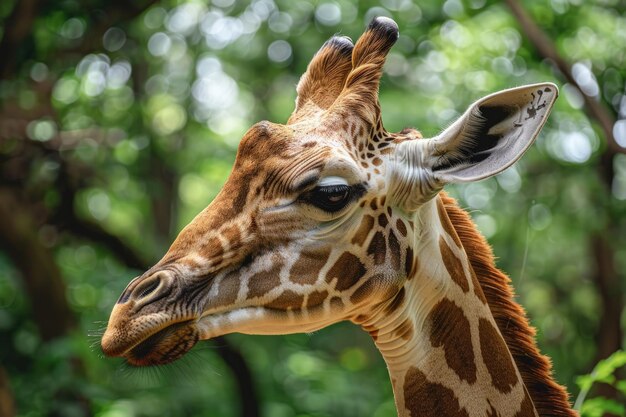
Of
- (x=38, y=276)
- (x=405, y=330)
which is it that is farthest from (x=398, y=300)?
(x=38, y=276)

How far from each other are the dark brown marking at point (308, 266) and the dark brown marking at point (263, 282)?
0.06 metres

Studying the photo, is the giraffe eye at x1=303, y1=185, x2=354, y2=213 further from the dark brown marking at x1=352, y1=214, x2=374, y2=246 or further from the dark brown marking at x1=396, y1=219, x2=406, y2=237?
the dark brown marking at x1=396, y1=219, x2=406, y2=237

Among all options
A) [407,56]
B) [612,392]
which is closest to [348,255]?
[612,392]

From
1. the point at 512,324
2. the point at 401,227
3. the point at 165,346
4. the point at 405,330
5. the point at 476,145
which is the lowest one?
the point at 512,324

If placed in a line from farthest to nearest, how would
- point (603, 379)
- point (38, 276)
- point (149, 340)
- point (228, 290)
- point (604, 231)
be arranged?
point (604, 231) → point (38, 276) → point (603, 379) → point (228, 290) → point (149, 340)

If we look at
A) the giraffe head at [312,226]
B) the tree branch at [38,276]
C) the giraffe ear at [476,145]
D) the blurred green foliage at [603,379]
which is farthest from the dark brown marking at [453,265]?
Result: the tree branch at [38,276]

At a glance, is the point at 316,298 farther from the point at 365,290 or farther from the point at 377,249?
the point at 377,249

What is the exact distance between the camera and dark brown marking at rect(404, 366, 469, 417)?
2992 mm

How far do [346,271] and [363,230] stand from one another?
0.52 feet

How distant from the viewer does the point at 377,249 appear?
2986 millimetres

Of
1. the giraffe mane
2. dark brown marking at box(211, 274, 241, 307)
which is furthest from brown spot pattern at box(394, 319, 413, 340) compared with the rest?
dark brown marking at box(211, 274, 241, 307)

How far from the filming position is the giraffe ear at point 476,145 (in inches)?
113

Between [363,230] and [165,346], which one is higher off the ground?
[363,230]

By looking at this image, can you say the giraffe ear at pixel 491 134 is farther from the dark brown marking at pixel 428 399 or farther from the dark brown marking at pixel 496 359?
the dark brown marking at pixel 428 399
